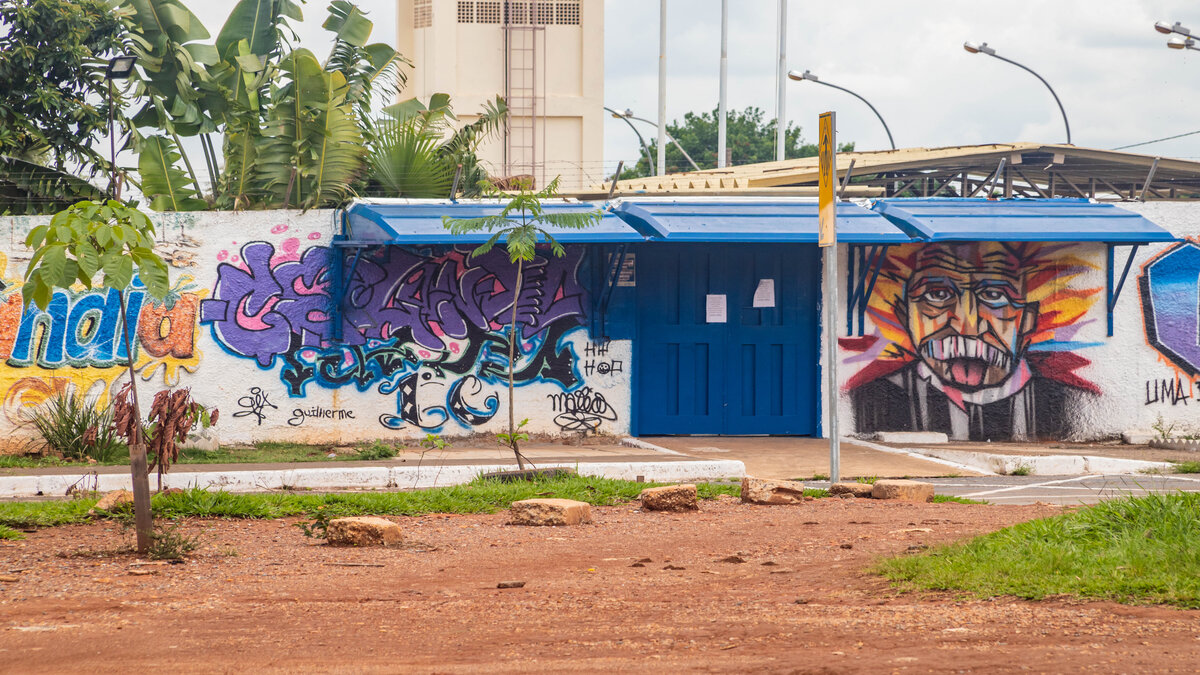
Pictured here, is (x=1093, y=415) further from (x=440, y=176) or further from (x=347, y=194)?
(x=347, y=194)

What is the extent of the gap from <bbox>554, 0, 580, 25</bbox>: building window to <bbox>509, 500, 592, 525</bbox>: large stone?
31401mm

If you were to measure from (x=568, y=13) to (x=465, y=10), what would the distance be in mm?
3291

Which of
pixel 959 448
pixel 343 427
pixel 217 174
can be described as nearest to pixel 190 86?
pixel 217 174

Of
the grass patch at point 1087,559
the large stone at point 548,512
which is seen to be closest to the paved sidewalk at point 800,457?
the large stone at point 548,512

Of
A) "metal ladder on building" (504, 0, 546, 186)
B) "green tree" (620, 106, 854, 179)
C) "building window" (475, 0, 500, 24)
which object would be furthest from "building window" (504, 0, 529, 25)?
"green tree" (620, 106, 854, 179)

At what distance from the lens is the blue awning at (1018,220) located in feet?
46.3

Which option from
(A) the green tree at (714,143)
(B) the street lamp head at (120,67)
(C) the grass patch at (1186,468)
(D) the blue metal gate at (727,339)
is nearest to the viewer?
(B) the street lamp head at (120,67)

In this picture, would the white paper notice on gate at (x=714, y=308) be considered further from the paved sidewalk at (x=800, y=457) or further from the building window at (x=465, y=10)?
the building window at (x=465, y=10)

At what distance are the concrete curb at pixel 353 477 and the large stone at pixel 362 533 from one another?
3137 mm

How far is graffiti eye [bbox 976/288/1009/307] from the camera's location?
15016mm

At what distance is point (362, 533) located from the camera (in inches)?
306

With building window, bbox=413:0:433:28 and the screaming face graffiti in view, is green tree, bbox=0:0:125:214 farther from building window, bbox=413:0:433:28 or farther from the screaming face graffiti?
building window, bbox=413:0:433:28

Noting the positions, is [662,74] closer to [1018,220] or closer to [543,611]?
[1018,220]

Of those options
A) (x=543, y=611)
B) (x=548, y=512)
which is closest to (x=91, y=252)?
(x=543, y=611)
